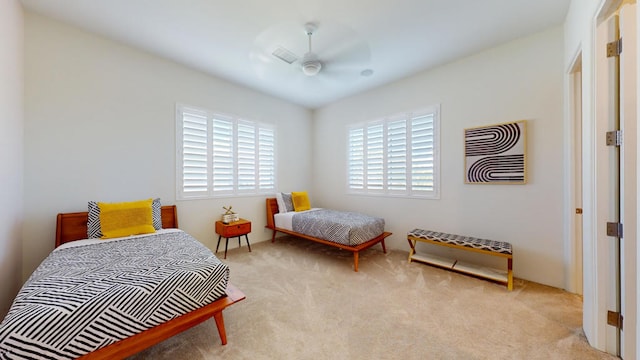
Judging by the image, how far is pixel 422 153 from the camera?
11.5 ft

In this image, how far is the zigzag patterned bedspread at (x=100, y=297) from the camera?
108 centimetres

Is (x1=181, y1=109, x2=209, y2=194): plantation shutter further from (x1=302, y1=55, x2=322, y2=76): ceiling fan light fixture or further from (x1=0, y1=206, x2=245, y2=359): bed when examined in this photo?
(x1=302, y1=55, x2=322, y2=76): ceiling fan light fixture

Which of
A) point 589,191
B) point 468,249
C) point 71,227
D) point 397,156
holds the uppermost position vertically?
point 397,156

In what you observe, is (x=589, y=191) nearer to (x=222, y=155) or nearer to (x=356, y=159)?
(x=356, y=159)

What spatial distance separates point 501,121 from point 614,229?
5.74 feet

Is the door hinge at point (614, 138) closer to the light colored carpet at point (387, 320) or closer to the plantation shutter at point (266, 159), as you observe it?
the light colored carpet at point (387, 320)

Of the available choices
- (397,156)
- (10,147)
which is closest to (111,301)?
(10,147)

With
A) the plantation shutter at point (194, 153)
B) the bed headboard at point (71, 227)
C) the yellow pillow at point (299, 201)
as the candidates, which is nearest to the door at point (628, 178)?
the yellow pillow at point (299, 201)

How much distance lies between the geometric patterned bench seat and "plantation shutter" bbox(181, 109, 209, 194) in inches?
132

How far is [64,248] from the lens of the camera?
211cm

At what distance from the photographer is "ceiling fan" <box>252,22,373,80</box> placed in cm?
248

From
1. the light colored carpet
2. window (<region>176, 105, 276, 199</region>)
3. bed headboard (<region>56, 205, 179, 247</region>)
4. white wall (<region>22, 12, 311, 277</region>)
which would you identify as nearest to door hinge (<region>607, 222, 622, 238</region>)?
the light colored carpet

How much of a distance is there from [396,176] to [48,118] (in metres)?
4.53

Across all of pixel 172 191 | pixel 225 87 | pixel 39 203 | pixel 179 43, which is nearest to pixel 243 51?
pixel 179 43
